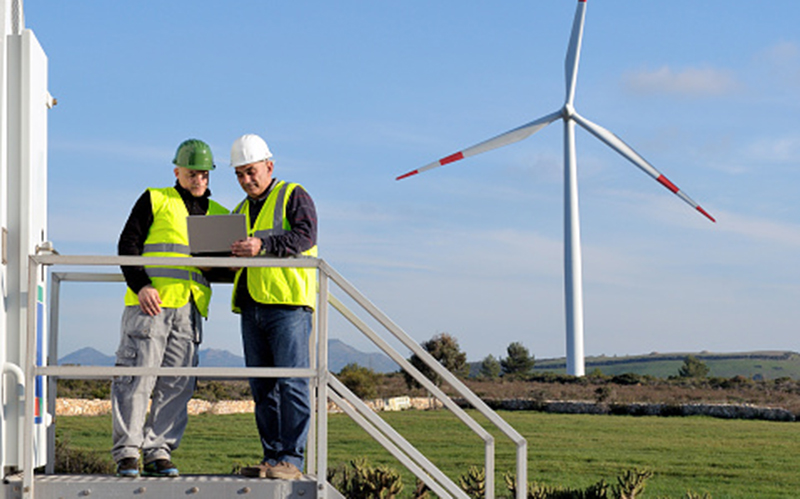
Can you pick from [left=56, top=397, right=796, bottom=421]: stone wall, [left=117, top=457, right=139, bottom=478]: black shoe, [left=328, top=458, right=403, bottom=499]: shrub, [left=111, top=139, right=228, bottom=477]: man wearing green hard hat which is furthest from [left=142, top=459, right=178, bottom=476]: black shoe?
[left=56, top=397, right=796, bottom=421]: stone wall

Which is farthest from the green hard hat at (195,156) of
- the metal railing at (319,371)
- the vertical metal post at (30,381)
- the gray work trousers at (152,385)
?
the vertical metal post at (30,381)

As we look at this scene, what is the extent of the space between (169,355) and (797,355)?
548 feet

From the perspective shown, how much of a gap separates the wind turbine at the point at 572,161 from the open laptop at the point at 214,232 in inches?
1163

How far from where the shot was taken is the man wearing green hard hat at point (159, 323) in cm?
677

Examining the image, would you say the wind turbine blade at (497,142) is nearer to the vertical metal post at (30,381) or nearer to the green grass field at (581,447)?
the green grass field at (581,447)

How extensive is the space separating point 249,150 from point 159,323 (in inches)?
49.0

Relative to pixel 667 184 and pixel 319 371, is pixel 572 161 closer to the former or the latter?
pixel 667 184

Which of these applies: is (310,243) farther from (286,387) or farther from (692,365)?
(692,365)

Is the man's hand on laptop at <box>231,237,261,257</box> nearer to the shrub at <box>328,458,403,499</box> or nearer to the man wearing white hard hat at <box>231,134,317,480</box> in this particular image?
the man wearing white hard hat at <box>231,134,317,480</box>

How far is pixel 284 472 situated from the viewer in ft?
21.1

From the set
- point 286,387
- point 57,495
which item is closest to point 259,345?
point 286,387

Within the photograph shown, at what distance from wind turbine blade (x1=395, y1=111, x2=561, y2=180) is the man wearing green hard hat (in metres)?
28.3

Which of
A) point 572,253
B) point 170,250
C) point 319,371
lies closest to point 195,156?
point 170,250

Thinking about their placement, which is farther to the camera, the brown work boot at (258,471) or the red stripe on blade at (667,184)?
the red stripe on blade at (667,184)
